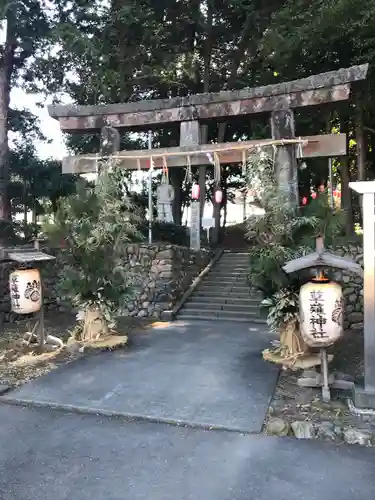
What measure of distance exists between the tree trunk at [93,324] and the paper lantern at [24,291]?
0.91 meters

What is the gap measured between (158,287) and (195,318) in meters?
1.22

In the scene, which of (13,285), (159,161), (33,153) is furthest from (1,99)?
(13,285)

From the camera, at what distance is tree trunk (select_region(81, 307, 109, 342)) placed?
7.43 metres

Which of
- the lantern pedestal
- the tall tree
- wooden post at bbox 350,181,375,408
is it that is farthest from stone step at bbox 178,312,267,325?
the tall tree

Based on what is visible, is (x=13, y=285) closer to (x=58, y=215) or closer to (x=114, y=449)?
(x=58, y=215)

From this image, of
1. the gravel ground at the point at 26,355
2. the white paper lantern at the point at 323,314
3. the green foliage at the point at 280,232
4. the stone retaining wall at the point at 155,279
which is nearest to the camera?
the white paper lantern at the point at 323,314

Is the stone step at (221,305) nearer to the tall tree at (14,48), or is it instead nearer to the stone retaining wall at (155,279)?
the stone retaining wall at (155,279)

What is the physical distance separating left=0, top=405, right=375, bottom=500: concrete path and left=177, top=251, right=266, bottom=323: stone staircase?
17.0 ft

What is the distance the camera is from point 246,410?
4.61 m

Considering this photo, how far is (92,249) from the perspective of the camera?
733 cm

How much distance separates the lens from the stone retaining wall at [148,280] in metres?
10.0

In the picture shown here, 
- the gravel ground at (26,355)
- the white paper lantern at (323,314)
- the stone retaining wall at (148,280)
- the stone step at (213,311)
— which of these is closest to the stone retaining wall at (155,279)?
the stone retaining wall at (148,280)

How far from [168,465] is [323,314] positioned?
2.40 meters

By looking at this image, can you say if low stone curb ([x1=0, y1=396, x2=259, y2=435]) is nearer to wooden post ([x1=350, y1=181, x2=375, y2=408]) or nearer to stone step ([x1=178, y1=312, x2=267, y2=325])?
wooden post ([x1=350, y1=181, x2=375, y2=408])
